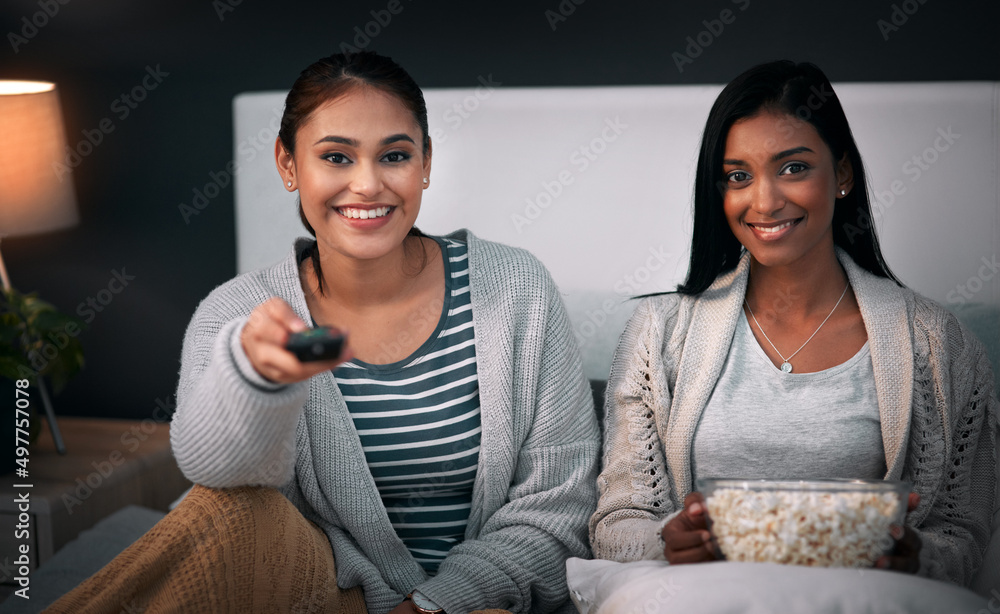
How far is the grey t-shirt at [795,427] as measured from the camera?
4.42 ft

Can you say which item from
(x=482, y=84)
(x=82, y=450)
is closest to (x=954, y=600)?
(x=482, y=84)

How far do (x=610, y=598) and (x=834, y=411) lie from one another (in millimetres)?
523

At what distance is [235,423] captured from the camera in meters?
1.13

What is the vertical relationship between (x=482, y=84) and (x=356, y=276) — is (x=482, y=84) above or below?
above

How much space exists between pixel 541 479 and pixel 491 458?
0.31 ft

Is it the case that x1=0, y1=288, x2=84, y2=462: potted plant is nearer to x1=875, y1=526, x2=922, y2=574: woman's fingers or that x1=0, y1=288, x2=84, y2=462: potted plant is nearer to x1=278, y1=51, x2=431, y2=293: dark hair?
x1=278, y1=51, x2=431, y2=293: dark hair

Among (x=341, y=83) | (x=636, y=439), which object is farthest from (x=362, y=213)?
(x=636, y=439)

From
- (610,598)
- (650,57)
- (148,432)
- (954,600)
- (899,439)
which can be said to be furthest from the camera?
(148,432)

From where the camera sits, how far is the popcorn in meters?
0.94

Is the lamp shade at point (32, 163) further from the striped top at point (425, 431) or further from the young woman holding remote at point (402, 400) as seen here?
the striped top at point (425, 431)

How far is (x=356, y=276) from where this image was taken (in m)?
1.49

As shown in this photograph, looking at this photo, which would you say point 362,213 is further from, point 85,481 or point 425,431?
point 85,481

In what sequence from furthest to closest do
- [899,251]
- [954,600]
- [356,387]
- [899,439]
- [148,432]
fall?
[148,432], [899,251], [356,387], [899,439], [954,600]

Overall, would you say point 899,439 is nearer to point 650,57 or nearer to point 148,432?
point 650,57
